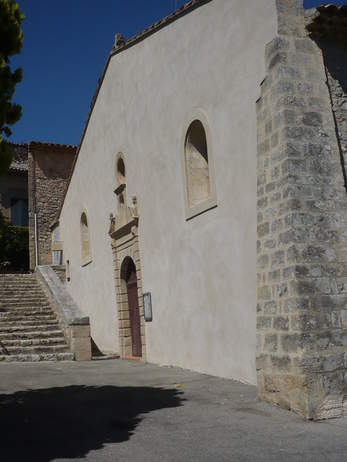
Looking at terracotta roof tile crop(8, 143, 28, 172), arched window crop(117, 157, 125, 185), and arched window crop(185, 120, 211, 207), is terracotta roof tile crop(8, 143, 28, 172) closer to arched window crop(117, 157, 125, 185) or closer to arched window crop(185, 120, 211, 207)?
arched window crop(117, 157, 125, 185)

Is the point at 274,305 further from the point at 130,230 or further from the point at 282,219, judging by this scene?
the point at 130,230

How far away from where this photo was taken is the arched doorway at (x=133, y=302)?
1185 centimetres

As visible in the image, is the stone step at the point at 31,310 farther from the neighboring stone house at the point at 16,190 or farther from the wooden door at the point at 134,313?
the neighboring stone house at the point at 16,190

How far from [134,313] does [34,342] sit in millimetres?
2260

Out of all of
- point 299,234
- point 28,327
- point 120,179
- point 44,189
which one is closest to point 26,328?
point 28,327

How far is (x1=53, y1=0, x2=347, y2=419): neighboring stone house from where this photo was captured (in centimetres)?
570

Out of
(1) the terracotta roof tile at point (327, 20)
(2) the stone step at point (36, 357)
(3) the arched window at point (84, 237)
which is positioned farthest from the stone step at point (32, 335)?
(1) the terracotta roof tile at point (327, 20)

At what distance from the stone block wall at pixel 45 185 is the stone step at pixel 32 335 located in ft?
30.7

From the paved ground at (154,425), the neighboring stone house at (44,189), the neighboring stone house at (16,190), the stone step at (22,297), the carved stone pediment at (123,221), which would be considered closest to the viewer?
the paved ground at (154,425)

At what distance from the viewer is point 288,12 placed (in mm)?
6465

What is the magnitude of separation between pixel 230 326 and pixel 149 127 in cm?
464

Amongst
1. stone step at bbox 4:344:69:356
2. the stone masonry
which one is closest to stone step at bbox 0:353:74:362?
stone step at bbox 4:344:69:356

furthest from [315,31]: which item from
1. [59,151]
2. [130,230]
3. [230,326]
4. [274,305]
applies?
[59,151]

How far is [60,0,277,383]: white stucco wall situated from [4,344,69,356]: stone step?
1707mm
